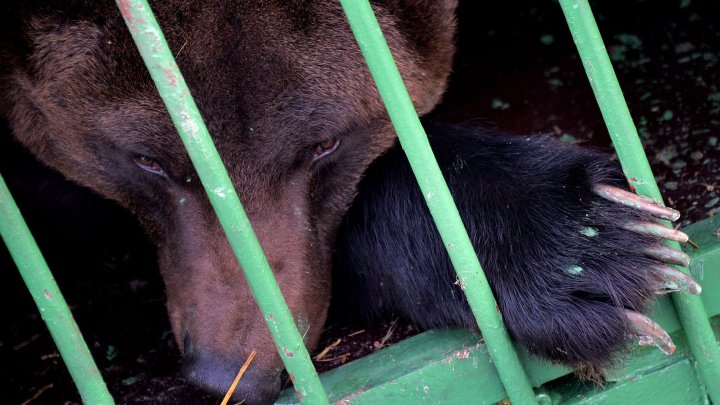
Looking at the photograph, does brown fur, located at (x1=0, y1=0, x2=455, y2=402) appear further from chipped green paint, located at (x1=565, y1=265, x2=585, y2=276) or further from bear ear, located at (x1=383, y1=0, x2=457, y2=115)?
chipped green paint, located at (x1=565, y1=265, x2=585, y2=276)

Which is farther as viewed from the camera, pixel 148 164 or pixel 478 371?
pixel 148 164

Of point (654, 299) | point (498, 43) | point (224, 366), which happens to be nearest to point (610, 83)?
point (654, 299)

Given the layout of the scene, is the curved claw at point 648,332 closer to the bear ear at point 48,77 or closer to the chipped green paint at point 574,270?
the chipped green paint at point 574,270

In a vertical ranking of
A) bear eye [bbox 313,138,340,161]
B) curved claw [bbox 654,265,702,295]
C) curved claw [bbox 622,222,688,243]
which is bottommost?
curved claw [bbox 654,265,702,295]

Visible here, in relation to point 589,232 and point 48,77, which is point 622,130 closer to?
point 589,232


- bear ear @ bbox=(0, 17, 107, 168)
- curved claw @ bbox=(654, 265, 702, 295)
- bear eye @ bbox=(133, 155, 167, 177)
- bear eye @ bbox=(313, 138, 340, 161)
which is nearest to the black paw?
curved claw @ bbox=(654, 265, 702, 295)

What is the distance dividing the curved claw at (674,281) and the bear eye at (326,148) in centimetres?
98

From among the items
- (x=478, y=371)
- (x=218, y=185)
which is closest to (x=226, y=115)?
(x=218, y=185)

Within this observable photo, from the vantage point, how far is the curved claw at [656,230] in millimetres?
1989

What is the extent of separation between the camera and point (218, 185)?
1729mm

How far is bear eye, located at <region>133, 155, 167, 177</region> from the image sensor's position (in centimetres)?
249

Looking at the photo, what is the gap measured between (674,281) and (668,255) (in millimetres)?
70

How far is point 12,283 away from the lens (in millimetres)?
3449

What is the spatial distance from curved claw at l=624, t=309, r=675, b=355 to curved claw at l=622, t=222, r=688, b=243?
0.64 feet
